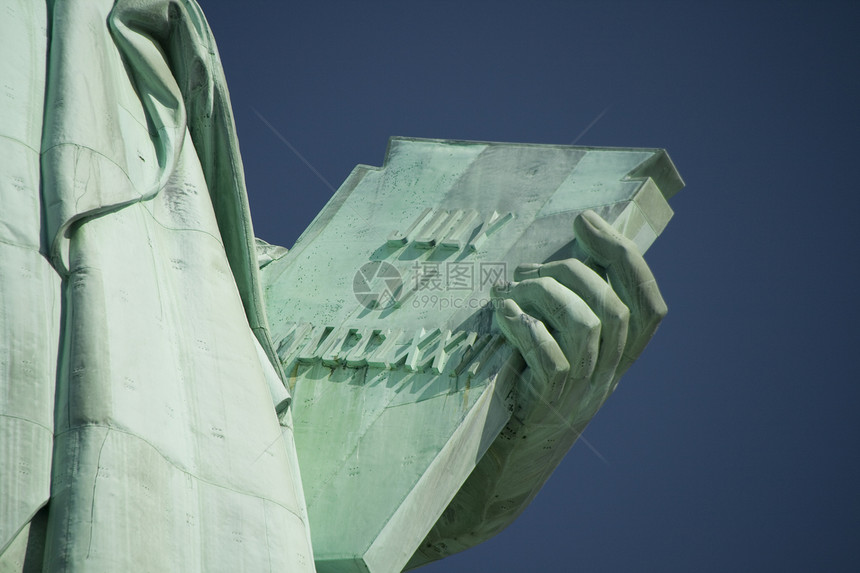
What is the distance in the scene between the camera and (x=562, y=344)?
9.40 m

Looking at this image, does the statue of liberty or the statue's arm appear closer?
the statue of liberty

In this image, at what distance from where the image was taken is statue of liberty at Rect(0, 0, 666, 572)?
5930 millimetres

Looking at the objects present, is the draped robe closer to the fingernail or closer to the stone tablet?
the stone tablet

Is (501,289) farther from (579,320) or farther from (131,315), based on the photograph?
(131,315)

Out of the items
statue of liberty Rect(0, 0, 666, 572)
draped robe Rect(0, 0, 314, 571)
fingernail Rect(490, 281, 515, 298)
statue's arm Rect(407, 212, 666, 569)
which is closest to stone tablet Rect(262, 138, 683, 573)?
fingernail Rect(490, 281, 515, 298)

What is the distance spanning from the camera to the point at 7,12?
24.2 feet

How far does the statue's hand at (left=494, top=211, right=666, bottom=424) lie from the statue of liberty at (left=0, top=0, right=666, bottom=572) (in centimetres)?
5

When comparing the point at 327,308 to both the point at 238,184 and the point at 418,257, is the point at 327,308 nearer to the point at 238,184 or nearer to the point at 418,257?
the point at 418,257

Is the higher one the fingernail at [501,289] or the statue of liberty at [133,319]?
the fingernail at [501,289]

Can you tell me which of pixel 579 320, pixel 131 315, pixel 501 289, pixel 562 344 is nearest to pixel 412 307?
pixel 501 289

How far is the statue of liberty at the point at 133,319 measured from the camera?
5930 millimetres

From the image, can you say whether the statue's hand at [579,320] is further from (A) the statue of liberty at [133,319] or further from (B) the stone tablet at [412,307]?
(B) the stone tablet at [412,307]

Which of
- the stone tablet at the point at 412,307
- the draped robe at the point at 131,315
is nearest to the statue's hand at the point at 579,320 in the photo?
the stone tablet at the point at 412,307

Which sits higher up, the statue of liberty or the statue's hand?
the statue's hand
